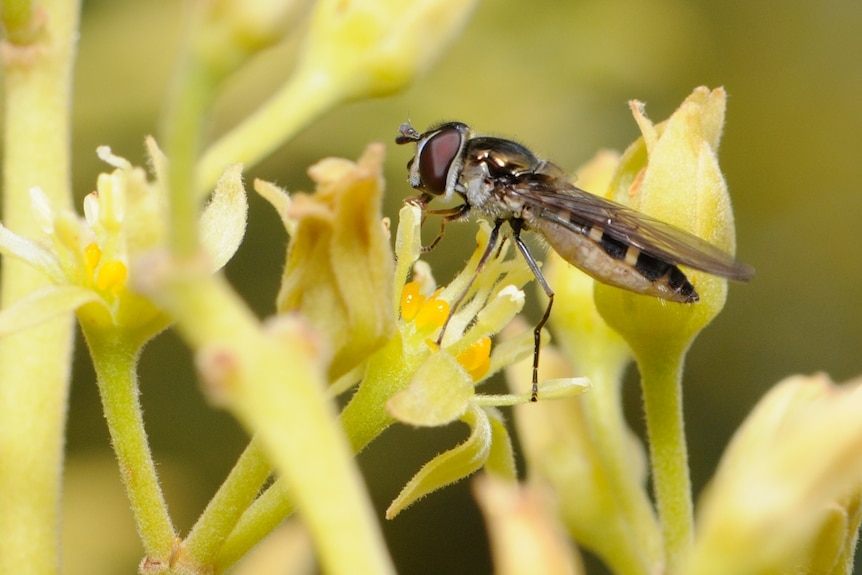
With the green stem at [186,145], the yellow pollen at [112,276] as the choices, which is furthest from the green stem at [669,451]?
the green stem at [186,145]

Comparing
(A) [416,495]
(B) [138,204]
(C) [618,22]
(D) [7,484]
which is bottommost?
(A) [416,495]

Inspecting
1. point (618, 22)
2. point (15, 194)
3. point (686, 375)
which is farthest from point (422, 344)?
point (686, 375)

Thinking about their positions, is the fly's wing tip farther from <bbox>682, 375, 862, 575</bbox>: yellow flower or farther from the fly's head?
the fly's head

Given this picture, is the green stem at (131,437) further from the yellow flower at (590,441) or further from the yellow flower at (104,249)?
the yellow flower at (590,441)

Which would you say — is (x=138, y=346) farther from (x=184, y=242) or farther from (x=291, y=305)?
(x=184, y=242)

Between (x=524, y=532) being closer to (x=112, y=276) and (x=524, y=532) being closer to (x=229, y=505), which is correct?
(x=229, y=505)

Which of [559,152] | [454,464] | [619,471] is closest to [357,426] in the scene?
[454,464]
